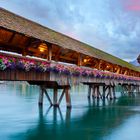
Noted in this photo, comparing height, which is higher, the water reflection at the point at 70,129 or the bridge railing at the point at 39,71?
the bridge railing at the point at 39,71

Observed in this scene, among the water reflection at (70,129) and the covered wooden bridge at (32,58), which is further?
the covered wooden bridge at (32,58)

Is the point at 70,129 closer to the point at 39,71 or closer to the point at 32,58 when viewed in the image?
the point at 39,71

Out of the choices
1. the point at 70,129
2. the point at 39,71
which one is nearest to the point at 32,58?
the point at 39,71

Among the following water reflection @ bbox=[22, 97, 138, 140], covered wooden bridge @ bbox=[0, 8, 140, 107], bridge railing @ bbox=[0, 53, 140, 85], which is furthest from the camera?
covered wooden bridge @ bbox=[0, 8, 140, 107]

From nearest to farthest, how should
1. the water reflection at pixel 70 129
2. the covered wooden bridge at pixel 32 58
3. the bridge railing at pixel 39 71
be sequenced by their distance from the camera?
the bridge railing at pixel 39 71, the water reflection at pixel 70 129, the covered wooden bridge at pixel 32 58

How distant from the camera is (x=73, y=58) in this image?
30781 mm

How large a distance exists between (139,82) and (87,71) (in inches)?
1237

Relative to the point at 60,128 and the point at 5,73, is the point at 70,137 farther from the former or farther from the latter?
the point at 5,73

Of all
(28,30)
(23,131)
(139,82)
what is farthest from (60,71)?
(139,82)

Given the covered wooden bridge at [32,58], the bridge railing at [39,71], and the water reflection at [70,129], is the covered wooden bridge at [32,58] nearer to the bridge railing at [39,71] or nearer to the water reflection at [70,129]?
the bridge railing at [39,71]

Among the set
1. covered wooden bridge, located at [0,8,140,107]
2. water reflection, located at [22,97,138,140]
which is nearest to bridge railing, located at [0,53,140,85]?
covered wooden bridge, located at [0,8,140,107]

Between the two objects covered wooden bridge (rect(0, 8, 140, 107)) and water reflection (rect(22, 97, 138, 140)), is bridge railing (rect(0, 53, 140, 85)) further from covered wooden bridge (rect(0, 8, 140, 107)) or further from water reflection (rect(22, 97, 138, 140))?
water reflection (rect(22, 97, 138, 140))

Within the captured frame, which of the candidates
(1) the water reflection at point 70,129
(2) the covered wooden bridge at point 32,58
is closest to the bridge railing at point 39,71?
(2) the covered wooden bridge at point 32,58

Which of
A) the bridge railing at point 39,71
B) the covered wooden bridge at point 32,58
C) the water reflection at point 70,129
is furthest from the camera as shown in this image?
the covered wooden bridge at point 32,58
